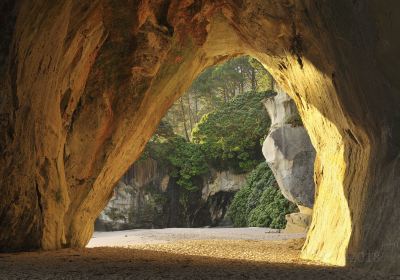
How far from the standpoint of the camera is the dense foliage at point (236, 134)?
25.4 m

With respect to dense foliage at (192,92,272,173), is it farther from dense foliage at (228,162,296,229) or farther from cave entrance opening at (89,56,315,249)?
dense foliage at (228,162,296,229)

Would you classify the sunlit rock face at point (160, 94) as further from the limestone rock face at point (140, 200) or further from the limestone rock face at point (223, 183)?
the limestone rock face at point (223, 183)

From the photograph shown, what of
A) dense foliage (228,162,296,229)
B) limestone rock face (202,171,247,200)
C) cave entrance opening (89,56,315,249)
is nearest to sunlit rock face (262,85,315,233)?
dense foliage (228,162,296,229)

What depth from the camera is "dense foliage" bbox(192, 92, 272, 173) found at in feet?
83.2

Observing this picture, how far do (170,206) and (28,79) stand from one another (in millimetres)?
20494

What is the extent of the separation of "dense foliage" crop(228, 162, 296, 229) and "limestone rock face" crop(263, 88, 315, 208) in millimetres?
3091

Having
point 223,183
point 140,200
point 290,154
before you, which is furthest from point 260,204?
point 140,200

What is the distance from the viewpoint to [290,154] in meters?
16.5

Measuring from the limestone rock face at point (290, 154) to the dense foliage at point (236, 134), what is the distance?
7.18 metres

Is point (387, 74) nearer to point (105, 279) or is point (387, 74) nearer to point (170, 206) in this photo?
point (105, 279)

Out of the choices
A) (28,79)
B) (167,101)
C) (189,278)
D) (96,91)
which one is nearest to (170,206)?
(167,101)

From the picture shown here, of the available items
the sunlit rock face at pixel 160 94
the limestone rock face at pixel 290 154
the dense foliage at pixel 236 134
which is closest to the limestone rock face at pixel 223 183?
the dense foliage at pixel 236 134

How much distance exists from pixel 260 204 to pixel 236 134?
18.1 feet

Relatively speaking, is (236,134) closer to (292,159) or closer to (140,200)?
(140,200)
